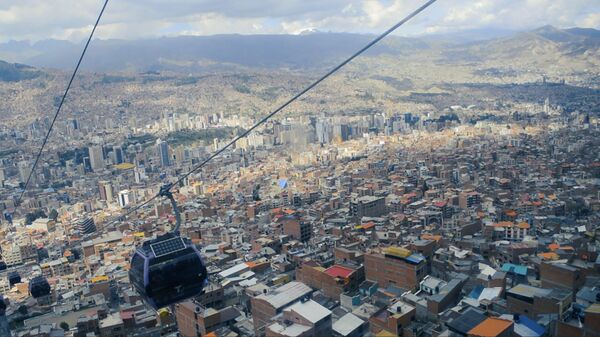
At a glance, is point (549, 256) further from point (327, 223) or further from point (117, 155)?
point (117, 155)

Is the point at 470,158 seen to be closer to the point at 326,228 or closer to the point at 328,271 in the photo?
the point at 326,228

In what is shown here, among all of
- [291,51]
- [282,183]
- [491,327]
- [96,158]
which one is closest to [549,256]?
[491,327]

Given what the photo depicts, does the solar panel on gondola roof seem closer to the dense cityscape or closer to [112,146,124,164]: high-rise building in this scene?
the dense cityscape

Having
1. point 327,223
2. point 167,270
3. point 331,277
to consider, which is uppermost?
point 167,270

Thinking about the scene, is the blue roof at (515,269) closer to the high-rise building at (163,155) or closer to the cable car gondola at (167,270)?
the cable car gondola at (167,270)

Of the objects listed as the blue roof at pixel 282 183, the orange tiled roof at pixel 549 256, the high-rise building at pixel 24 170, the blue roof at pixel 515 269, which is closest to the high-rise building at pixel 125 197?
the blue roof at pixel 282 183

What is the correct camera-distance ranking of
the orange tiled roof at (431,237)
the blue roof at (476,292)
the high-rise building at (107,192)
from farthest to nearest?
the high-rise building at (107,192), the orange tiled roof at (431,237), the blue roof at (476,292)

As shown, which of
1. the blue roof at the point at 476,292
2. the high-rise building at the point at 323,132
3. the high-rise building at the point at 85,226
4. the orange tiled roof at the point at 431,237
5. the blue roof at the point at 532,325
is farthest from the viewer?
the high-rise building at the point at 323,132

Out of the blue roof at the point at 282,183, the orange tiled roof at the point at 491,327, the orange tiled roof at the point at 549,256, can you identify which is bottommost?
the blue roof at the point at 282,183
